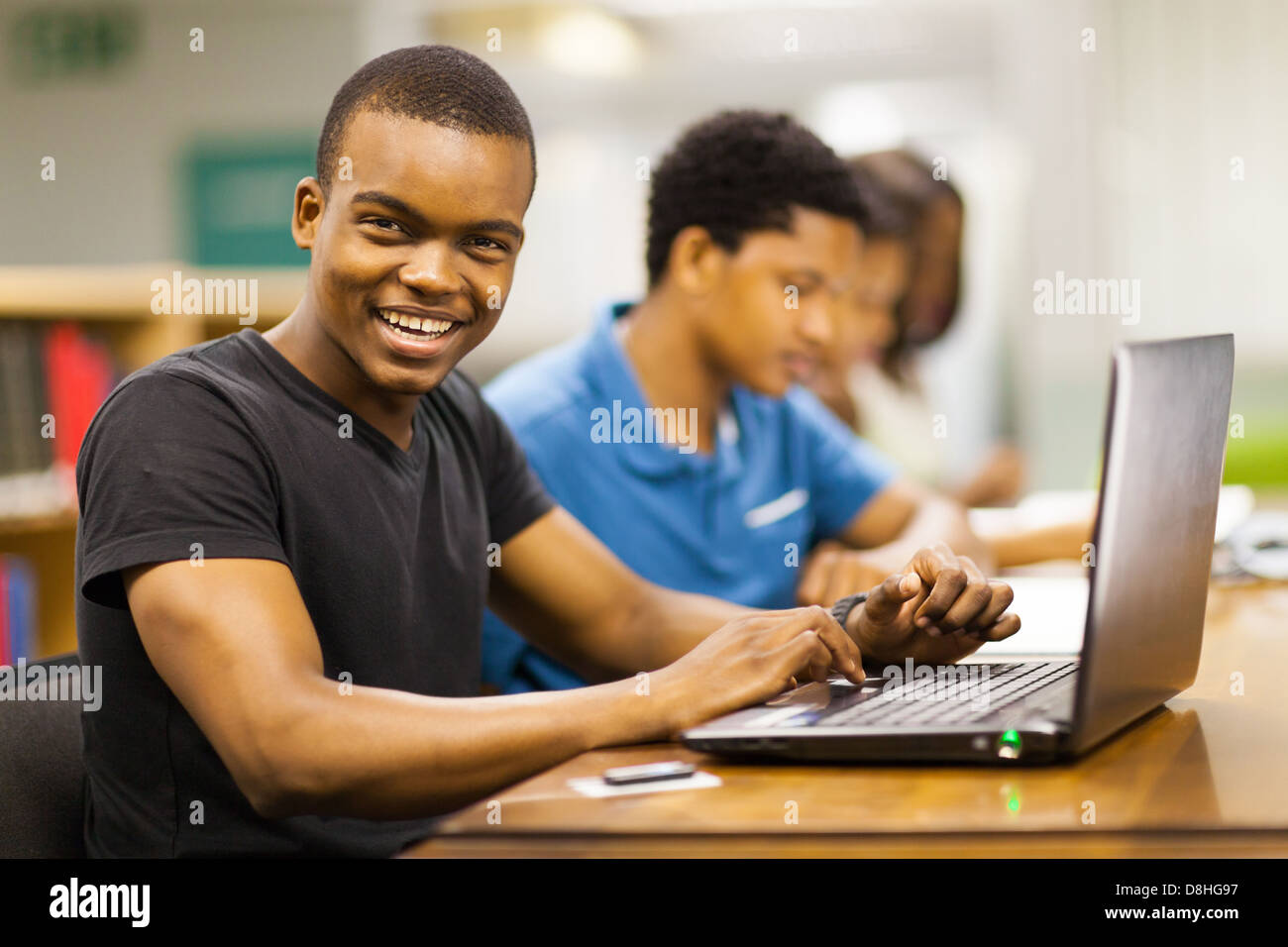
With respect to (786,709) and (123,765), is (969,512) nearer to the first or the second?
(786,709)

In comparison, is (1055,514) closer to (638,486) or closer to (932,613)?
(638,486)

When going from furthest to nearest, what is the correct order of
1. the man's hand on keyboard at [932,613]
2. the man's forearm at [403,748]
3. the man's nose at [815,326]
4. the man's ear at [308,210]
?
the man's nose at [815,326] < the man's ear at [308,210] < the man's hand on keyboard at [932,613] < the man's forearm at [403,748]

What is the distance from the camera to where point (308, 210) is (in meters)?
1.22

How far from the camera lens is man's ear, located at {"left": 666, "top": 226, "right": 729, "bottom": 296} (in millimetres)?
1965

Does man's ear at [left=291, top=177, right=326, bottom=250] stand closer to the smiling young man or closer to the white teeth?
the smiling young man

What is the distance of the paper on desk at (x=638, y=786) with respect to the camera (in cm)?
79

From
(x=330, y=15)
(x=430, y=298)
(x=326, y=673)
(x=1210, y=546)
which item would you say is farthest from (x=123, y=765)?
(x=330, y=15)

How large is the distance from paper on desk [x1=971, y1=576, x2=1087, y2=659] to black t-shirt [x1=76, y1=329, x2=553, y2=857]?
21.9 inches

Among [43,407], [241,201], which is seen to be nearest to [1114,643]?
[43,407]

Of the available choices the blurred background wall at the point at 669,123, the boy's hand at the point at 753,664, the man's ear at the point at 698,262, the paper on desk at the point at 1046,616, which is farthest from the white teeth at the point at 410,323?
the blurred background wall at the point at 669,123

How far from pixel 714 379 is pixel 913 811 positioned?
130 centimetres

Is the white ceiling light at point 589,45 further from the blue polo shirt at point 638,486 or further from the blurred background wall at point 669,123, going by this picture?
the blue polo shirt at point 638,486

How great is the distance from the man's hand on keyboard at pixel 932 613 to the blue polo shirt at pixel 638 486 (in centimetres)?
52
